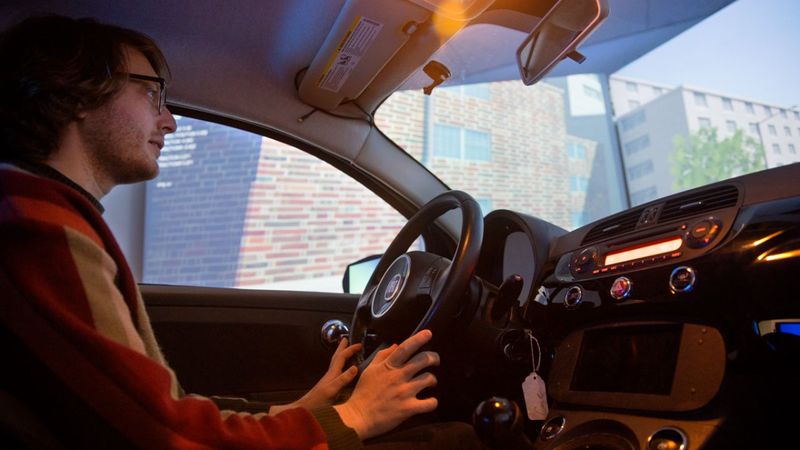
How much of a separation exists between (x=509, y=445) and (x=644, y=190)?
9.64 feet

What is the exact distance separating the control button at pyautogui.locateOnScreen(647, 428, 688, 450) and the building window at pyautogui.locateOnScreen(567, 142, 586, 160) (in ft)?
13.5

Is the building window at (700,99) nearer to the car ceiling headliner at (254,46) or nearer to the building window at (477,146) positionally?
the car ceiling headliner at (254,46)

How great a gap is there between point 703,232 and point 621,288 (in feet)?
0.74

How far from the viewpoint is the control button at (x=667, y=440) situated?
96cm

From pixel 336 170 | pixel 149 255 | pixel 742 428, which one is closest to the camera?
pixel 742 428

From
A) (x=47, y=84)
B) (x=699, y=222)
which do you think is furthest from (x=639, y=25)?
(x=47, y=84)

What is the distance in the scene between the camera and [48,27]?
116 centimetres

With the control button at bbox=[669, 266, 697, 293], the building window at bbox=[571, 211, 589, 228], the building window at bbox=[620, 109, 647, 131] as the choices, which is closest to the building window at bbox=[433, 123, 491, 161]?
the building window at bbox=[571, 211, 589, 228]

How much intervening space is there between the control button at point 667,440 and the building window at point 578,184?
3.83 metres

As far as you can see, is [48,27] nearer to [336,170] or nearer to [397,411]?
[397,411]

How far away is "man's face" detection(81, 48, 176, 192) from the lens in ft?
3.45

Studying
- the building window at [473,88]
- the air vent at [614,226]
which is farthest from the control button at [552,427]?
the building window at [473,88]

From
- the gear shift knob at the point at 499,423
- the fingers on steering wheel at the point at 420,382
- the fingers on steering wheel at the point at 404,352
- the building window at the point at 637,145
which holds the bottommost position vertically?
the gear shift knob at the point at 499,423

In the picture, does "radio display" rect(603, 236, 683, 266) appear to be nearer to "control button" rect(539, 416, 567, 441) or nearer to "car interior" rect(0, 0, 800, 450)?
"car interior" rect(0, 0, 800, 450)
